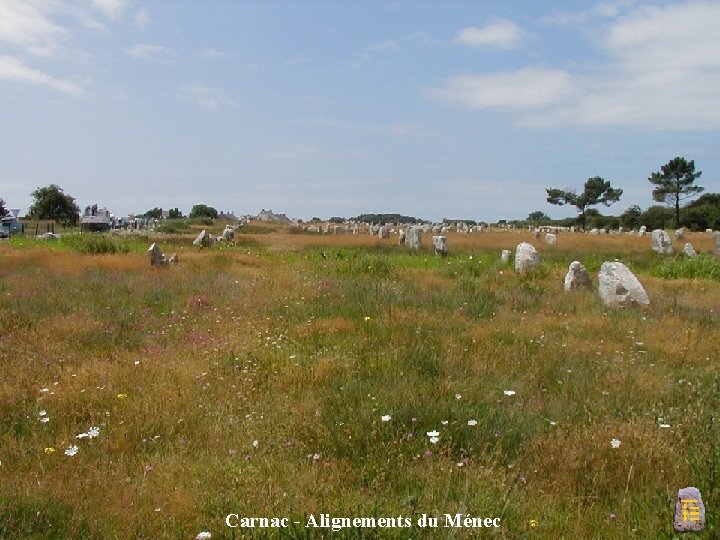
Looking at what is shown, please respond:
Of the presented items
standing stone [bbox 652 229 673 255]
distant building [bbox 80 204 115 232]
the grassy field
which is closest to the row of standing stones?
the grassy field

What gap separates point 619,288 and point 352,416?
30.2 feet

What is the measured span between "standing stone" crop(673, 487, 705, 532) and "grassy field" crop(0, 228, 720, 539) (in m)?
0.17

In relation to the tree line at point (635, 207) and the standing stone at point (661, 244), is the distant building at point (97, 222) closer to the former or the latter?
the tree line at point (635, 207)

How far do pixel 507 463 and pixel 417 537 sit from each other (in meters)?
1.48

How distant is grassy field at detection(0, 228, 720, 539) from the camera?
362 centimetres

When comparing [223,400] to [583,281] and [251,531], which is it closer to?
[251,531]

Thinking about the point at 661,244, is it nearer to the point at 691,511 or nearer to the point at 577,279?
the point at 577,279

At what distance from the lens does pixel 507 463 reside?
4.38 m

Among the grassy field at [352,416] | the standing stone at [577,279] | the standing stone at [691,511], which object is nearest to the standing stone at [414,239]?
the standing stone at [577,279]

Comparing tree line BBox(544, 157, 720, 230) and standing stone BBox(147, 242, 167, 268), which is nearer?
standing stone BBox(147, 242, 167, 268)

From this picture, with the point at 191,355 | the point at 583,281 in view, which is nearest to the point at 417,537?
the point at 191,355

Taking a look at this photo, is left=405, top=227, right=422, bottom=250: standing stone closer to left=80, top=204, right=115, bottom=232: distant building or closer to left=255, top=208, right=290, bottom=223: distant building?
left=80, top=204, right=115, bottom=232: distant building

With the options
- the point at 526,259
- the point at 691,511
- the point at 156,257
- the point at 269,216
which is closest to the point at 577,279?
the point at 526,259

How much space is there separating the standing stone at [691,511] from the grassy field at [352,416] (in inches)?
6.6
